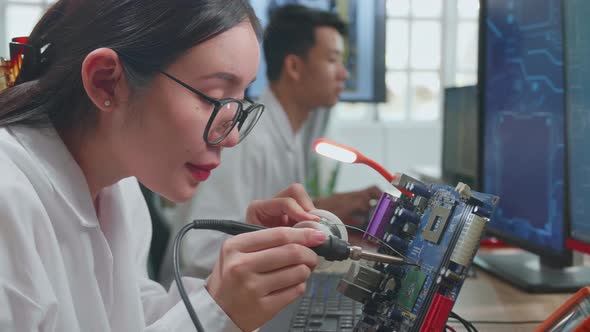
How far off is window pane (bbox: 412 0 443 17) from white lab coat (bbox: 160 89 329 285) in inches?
104

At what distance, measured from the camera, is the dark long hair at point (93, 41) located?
Answer: 820mm

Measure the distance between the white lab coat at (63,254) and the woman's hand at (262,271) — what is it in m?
0.03

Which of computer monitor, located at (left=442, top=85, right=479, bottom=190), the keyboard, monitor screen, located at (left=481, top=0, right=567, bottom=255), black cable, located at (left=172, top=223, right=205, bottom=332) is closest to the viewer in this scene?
black cable, located at (left=172, top=223, right=205, bottom=332)

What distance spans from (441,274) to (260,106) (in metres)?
0.40

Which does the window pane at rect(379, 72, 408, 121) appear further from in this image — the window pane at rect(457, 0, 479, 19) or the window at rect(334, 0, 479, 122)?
the window pane at rect(457, 0, 479, 19)

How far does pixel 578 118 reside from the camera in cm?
104

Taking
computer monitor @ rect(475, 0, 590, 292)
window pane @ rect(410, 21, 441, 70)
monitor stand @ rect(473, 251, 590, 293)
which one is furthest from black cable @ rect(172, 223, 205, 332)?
window pane @ rect(410, 21, 441, 70)

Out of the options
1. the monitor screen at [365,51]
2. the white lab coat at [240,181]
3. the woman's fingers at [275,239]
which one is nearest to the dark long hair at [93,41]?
the woman's fingers at [275,239]

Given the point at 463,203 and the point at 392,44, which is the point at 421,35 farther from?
the point at 463,203

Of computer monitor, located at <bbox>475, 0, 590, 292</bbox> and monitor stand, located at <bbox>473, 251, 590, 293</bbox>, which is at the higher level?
computer monitor, located at <bbox>475, 0, 590, 292</bbox>

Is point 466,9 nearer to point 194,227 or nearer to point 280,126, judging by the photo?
point 280,126

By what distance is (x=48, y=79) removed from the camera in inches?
35.0

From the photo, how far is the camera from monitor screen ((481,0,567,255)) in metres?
1.21

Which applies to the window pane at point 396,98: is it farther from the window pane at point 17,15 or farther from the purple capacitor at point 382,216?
the purple capacitor at point 382,216
